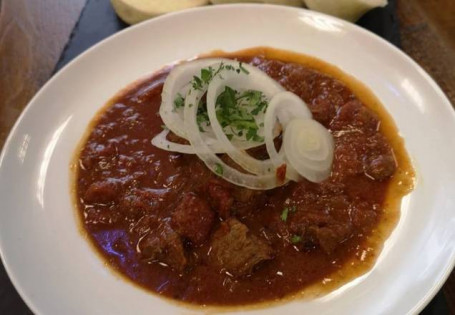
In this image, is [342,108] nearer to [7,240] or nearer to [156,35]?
[156,35]

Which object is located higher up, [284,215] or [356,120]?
[356,120]

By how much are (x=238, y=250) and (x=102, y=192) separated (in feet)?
3.85

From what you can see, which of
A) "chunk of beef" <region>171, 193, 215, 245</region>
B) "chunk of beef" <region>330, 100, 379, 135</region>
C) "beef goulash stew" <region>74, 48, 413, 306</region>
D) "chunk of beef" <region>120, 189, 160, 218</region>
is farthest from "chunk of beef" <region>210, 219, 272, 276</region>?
"chunk of beef" <region>330, 100, 379, 135</region>

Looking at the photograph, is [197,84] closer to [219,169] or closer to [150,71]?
[219,169]

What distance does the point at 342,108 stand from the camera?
13.1ft

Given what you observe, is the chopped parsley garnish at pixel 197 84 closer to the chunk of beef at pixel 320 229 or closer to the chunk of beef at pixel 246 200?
the chunk of beef at pixel 246 200

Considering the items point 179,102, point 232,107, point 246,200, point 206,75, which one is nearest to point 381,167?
point 246,200

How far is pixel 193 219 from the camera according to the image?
330 centimetres

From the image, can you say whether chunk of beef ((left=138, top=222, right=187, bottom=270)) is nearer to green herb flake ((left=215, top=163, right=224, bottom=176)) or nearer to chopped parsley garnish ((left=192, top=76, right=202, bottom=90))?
green herb flake ((left=215, top=163, right=224, bottom=176))

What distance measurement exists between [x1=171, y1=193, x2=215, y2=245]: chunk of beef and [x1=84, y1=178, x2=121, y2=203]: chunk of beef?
1.84 ft

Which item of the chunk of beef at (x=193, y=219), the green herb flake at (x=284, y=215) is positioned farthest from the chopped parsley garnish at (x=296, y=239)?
the chunk of beef at (x=193, y=219)

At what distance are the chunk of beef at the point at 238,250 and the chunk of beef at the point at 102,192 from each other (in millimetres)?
903

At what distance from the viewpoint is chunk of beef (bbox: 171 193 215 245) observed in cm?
328

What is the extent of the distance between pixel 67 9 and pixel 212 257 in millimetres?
3928
